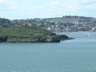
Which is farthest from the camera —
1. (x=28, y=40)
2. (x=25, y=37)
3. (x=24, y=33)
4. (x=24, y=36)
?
(x=24, y=33)

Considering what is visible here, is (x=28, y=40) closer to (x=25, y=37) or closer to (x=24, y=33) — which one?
(x=25, y=37)

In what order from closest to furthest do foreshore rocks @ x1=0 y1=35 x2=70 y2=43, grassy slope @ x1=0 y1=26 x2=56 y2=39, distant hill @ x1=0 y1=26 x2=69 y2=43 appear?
foreshore rocks @ x1=0 y1=35 x2=70 y2=43 → distant hill @ x1=0 y1=26 x2=69 y2=43 → grassy slope @ x1=0 y1=26 x2=56 y2=39

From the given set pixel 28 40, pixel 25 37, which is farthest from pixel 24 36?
pixel 28 40

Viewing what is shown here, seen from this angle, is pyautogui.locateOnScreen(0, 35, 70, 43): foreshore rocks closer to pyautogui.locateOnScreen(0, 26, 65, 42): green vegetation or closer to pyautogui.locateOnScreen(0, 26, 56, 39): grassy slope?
pyautogui.locateOnScreen(0, 26, 65, 42): green vegetation

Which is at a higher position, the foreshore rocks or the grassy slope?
the grassy slope

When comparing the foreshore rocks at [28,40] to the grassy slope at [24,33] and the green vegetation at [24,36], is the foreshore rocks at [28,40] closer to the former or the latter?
the green vegetation at [24,36]

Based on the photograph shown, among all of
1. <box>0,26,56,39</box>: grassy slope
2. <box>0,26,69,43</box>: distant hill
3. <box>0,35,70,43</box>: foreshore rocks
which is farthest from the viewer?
<box>0,26,56,39</box>: grassy slope

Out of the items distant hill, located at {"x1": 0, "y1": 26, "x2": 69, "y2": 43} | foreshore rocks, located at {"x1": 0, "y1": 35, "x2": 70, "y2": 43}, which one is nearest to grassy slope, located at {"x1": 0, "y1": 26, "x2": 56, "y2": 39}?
distant hill, located at {"x1": 0, "y1": 26, "x2": 69, "y2": 43}

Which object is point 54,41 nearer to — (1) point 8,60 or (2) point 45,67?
(1) point 8,60

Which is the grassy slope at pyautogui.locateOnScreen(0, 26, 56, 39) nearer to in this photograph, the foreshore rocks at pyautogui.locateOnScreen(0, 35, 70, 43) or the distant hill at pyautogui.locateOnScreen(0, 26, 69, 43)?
the distant hill at pyautogui.locateOnScreen(0, 26, 69, 43)

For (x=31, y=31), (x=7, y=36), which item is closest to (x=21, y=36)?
(x=7, y=36)

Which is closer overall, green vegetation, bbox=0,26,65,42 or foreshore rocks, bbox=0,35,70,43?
foreshore rocks, bbox=0,35,70,43
